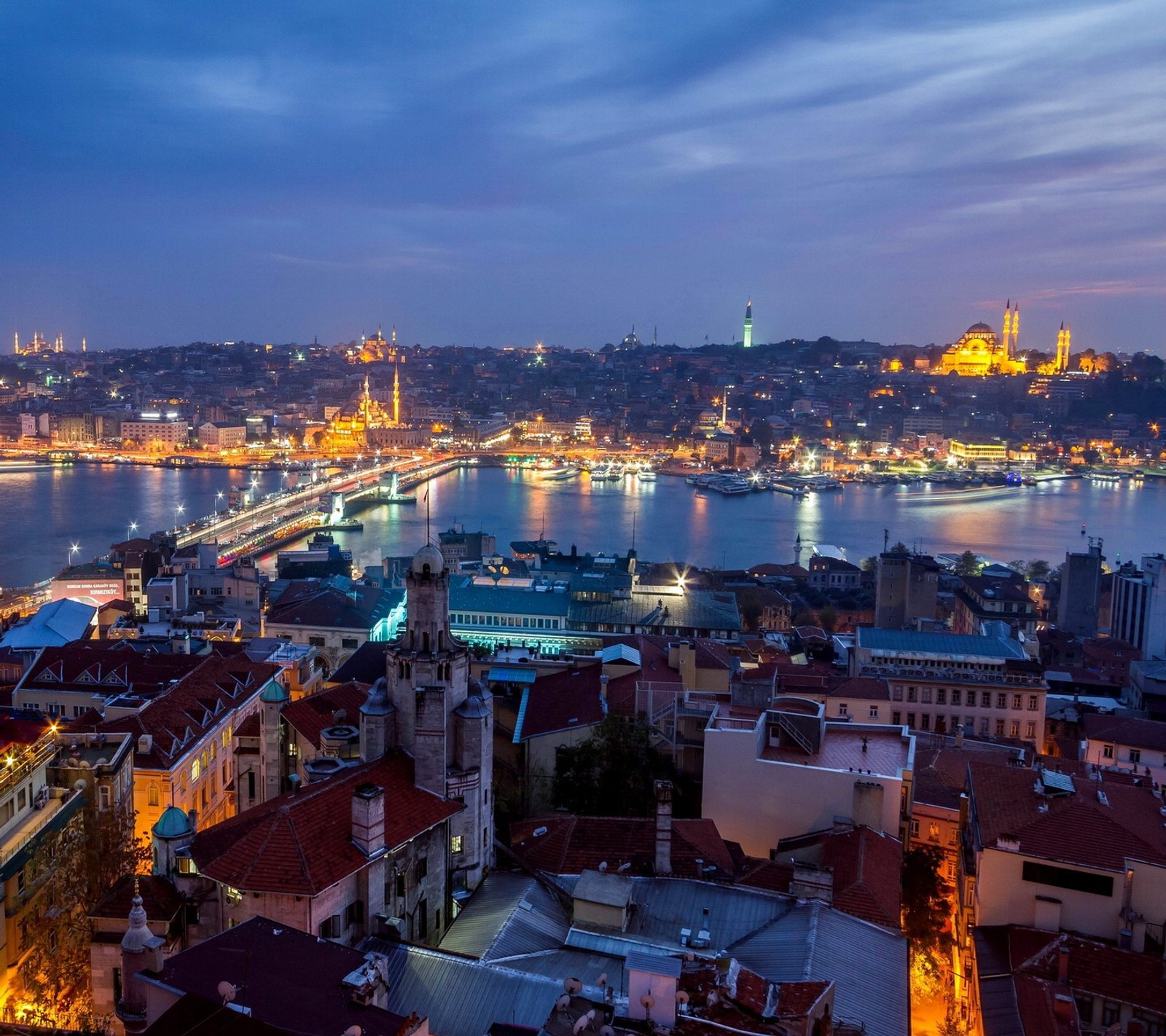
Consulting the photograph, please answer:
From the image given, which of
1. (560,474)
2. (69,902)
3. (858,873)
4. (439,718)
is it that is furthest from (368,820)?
(560,474)

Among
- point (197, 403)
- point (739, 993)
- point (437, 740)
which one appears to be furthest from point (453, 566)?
point (197, 403)

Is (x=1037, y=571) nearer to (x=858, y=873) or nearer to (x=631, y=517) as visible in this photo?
(x=631, y=517)

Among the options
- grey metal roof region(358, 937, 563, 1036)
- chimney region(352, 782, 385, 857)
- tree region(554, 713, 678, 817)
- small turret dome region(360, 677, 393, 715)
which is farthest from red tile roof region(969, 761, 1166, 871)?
small turret dome region(360, 677, 393, 715)

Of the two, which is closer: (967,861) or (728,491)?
(967,861)

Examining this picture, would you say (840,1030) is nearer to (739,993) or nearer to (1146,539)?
(739,993)

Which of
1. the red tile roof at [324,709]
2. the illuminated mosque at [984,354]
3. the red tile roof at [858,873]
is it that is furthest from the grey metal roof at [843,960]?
the illuminated mosque at [984,354]

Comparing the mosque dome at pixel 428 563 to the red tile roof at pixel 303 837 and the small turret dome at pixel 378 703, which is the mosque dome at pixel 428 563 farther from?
the red tile roof at pixel 303 837
